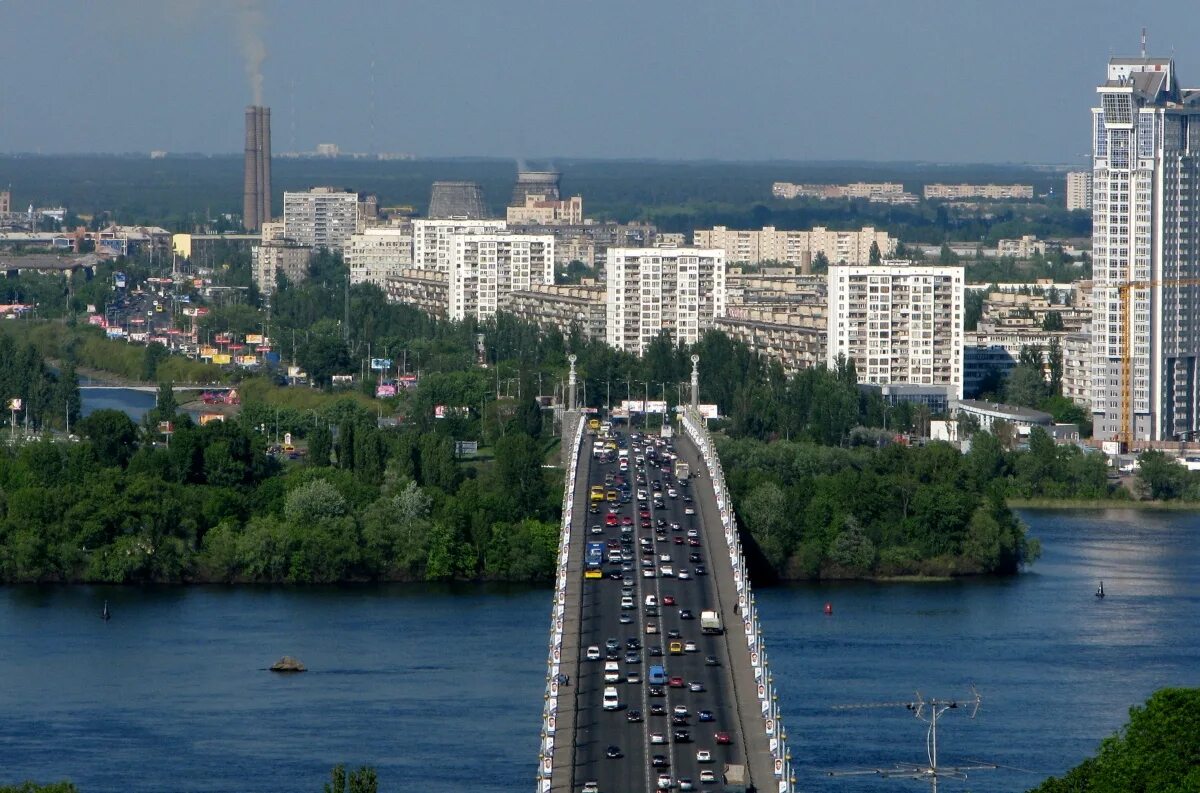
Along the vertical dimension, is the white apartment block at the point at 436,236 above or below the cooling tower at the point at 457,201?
below

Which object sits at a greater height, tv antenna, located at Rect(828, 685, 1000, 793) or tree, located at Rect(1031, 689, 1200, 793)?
tree, located at Rect(1031, 689, 1200, 793)

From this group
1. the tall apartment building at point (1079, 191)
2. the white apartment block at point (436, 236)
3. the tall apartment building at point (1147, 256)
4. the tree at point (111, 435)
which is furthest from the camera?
the tall apartment building at point (1079, 191)

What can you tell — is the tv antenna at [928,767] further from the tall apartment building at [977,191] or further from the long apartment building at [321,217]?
the tall apartment building at [977,191]

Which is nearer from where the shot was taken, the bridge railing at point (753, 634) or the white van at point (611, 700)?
the bridge railing at point (753, 634)

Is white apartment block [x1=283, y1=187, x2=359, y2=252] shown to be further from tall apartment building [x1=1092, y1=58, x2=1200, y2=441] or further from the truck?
the truck

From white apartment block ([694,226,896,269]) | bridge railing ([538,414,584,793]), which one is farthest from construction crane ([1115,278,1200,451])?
white apartment block ([694,226,896,269])

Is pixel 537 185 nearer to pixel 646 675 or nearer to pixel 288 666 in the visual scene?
pixel 288 666

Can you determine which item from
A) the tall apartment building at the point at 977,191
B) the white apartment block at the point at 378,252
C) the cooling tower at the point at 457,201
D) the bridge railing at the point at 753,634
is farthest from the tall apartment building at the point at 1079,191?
the bridge railing at the point at 753,634

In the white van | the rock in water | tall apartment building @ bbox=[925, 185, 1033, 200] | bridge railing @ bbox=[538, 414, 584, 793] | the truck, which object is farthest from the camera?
tall apartment building @ bbox=[925, 185, 1033, 200]
